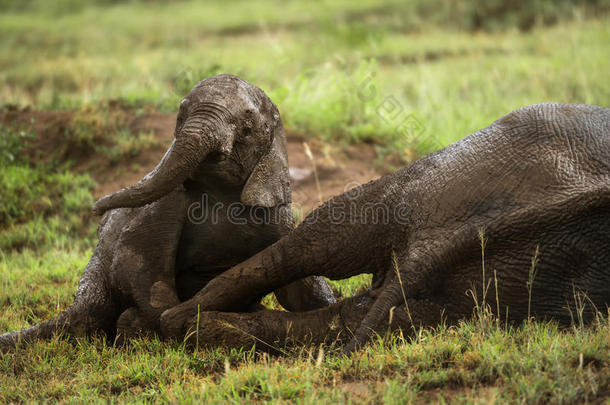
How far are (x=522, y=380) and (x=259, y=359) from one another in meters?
1.40

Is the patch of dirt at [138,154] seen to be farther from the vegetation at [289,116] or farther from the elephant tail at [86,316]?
the elephant tail at [86,316]

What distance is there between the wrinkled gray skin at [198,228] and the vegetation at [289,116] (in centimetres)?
28

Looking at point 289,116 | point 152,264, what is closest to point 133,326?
point 152,264

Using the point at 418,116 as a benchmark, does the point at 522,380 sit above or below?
below

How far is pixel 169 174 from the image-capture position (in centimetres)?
386

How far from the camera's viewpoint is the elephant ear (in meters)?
4.23

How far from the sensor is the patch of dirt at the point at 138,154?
7.74 meters

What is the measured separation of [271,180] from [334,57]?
7.82 m

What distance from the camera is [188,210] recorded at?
14.4ft

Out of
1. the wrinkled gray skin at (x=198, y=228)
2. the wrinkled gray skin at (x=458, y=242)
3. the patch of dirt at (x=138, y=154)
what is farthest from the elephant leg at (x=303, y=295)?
the patch of dirt at (x=138, y=154)

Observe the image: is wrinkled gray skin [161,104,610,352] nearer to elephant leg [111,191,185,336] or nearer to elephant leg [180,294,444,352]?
elephant leg [180,294,444,352]

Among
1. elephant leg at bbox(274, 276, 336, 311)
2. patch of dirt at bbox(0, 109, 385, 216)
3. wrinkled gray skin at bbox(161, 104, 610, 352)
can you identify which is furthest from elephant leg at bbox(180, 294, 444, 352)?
patch of dirt at bbox(0, 109, 385, 216)

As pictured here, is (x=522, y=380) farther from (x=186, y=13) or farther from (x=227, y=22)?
(x=186, y=13)

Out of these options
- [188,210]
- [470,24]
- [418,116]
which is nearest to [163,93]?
[418,116]
